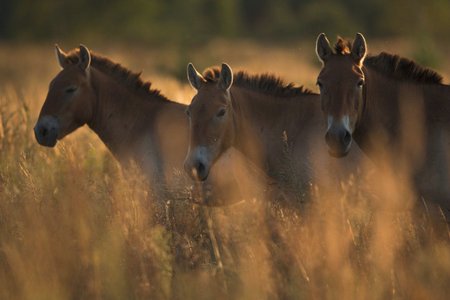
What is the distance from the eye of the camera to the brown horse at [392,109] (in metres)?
5.91

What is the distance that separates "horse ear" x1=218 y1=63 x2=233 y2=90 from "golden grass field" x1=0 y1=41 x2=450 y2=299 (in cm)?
112

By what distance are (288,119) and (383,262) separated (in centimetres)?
248

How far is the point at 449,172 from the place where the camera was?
599cm

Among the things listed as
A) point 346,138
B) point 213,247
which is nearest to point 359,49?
point 346,138

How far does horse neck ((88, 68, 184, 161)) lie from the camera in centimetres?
805

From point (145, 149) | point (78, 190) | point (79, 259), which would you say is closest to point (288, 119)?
point (145, 149)

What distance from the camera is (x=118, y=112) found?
8.12 m

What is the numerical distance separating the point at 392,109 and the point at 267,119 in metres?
1.34

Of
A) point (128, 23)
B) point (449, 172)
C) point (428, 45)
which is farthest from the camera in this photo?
point (128, 23)

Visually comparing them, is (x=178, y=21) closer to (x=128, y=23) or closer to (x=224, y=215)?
(x=128, y=23)

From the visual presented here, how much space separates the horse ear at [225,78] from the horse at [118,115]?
1085 millimetres

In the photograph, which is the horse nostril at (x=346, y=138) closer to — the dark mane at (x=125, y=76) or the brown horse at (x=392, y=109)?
the brown horse at (x=392, y=109)

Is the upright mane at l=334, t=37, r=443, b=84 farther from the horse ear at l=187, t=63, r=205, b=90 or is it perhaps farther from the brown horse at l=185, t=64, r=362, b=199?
the horse ear at l=187, t=63, r=205, b=90

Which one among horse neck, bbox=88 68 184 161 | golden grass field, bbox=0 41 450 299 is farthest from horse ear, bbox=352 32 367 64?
horse neck, bbox=88 68 184 161
